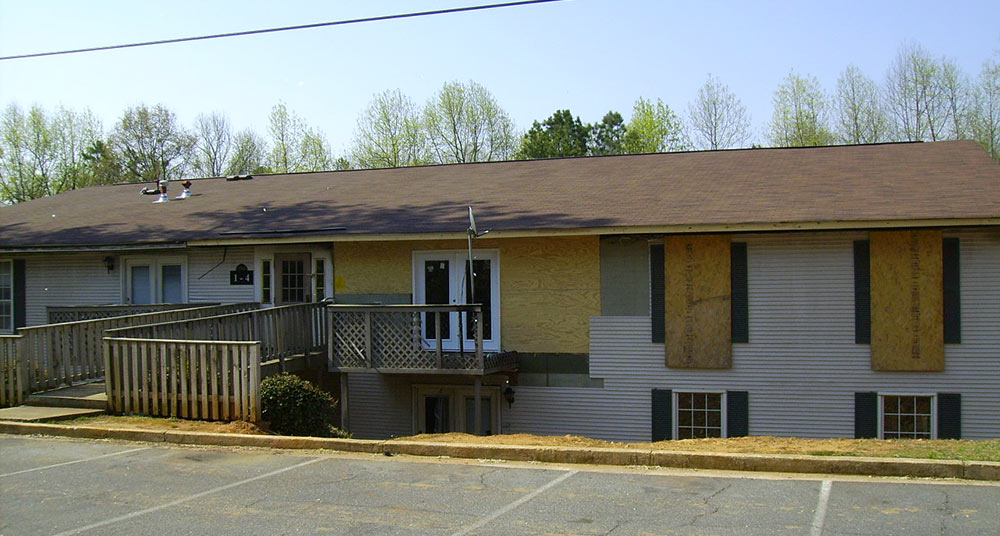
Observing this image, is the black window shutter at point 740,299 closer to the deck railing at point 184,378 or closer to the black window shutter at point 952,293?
the black window shutter at point 952,293

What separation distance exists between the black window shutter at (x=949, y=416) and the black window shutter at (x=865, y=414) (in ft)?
3.15

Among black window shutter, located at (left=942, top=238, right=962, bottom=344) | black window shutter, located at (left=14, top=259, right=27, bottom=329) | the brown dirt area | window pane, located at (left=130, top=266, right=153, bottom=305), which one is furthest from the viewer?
black window shutter, located at (left=14, top=259, right=27, bottom=329)

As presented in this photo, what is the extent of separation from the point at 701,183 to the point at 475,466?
383 inches

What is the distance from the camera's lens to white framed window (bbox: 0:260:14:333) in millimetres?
19969

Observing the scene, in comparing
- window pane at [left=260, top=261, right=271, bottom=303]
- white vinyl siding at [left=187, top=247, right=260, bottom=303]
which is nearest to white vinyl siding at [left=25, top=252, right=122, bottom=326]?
white vinyl siding at [left=187, top=247, right=260, bottom=303]

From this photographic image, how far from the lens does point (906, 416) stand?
14.6m

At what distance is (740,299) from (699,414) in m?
2.07

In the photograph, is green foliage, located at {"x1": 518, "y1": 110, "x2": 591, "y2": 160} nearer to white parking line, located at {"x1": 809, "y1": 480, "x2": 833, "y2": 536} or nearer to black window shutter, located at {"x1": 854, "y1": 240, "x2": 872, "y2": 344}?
black window shutter, located at {"x1": 854, "y1": 240, "x2": 872, "y2": 344}

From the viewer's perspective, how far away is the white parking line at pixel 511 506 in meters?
7.26

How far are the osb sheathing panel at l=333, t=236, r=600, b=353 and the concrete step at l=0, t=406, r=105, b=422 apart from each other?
6630mm

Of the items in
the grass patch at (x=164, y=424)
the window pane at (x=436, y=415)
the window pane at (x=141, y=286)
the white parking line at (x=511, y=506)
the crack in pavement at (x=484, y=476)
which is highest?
the window pane at (x=141, y=286)

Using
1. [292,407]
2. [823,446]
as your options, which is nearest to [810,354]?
[823,446]

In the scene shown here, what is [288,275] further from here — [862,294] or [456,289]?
[862,294]

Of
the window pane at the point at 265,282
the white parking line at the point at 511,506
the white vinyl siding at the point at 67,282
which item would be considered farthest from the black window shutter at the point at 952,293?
the white vinyl siding at the point at 67,282
